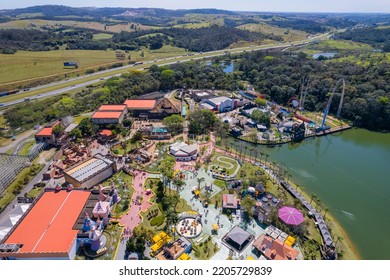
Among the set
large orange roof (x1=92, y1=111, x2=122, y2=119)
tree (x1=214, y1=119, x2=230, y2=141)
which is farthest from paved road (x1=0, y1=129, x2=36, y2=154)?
tree (x1=214, y1=119, x2=230, y2=141)

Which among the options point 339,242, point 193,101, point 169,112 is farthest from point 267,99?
point 339,242

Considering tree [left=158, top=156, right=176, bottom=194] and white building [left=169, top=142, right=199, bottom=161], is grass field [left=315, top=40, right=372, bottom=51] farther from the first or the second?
tree [left=158, top=156, right=176, bottom=194]

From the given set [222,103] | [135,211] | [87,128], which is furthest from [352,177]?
[87,128]

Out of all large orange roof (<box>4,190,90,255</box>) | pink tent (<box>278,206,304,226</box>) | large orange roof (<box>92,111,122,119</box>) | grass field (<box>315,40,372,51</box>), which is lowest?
grass field (<box>315,40,372,51</box>)

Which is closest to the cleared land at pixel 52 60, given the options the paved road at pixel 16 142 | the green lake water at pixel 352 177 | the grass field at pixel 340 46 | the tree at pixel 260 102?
the paved road at pixel 16 142

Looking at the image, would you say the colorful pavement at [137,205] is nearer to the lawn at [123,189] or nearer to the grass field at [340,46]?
the lawn at [123,189]
